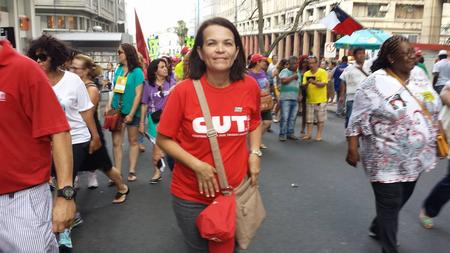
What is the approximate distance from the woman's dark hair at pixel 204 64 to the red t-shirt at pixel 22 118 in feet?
2.55

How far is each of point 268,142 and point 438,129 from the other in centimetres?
582

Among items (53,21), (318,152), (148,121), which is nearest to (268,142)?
(318,152)

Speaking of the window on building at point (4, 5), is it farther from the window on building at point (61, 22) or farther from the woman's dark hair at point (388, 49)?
the window on building at point (61, 22)

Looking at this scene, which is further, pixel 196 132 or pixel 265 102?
pixel 265 102

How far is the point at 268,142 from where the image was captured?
30.3 feet

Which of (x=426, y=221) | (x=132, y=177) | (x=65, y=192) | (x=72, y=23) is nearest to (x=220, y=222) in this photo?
(x=65, y=192)

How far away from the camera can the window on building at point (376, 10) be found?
38.2 meters

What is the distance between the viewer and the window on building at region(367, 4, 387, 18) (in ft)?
125

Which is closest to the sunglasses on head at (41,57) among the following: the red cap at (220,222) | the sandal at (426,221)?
the red cap at (220,222)

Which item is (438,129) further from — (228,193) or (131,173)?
(131,173)

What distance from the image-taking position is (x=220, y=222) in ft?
7.47

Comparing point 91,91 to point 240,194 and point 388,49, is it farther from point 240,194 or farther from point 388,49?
point 388,49

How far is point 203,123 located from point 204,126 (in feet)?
0.06

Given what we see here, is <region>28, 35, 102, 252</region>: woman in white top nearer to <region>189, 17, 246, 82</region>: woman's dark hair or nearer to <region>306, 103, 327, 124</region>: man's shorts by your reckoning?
<region>189, 17, 246, 82</region>: woman's dark hair
